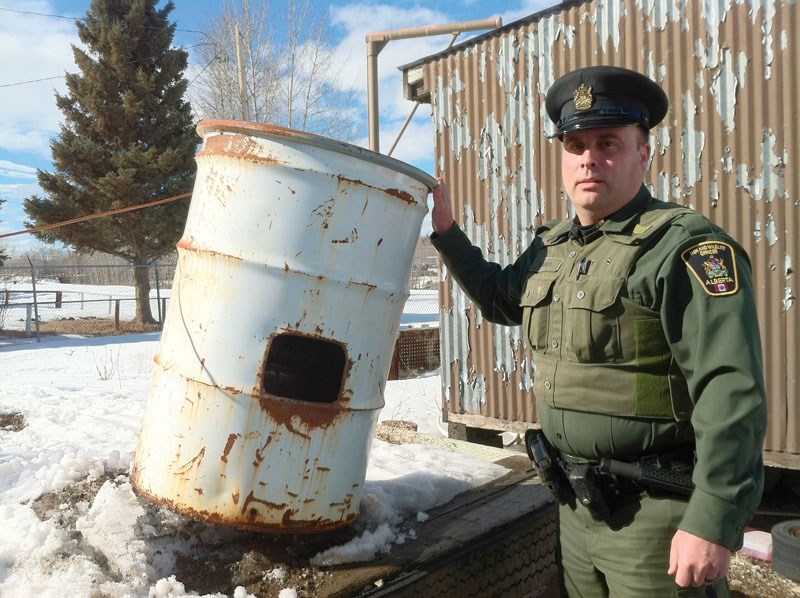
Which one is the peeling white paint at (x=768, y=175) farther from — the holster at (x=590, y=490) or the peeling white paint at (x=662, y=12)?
the holster at (x=590, y=490)

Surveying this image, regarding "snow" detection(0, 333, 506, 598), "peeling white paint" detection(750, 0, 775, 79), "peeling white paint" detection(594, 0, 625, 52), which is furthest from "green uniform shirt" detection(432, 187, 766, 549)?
"peeling white paint" detection(594, 0, 625, 52)

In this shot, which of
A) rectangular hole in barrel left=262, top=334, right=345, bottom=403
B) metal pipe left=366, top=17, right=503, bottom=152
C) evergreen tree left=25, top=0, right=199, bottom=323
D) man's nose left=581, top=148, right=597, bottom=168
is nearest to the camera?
man's nose left=581, top=148, right=597, bottom=168

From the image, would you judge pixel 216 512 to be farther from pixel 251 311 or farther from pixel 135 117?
pixel 135 117

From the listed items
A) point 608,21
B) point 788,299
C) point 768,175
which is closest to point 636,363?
point 788,299

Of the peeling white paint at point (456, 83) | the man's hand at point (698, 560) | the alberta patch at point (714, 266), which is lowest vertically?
the man's hand at point (698, 560)

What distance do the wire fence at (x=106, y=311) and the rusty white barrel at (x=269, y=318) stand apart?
96 cm

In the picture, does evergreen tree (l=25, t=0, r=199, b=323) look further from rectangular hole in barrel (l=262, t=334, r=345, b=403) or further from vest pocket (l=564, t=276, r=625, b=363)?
vest pocket (l=564, t=276, r=625, b=363)

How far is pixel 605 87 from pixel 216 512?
6.22 feet

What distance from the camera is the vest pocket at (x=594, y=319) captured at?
184 centimetres

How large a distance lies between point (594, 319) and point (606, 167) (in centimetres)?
48

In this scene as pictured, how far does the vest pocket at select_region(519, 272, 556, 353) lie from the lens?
2.08 metres

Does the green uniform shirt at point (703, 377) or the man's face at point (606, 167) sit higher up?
the man's face at point (606, 167)

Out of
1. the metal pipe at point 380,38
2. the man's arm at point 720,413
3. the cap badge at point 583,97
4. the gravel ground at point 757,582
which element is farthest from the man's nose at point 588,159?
the metal pipe at point 380,38

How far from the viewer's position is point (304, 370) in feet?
7.98
